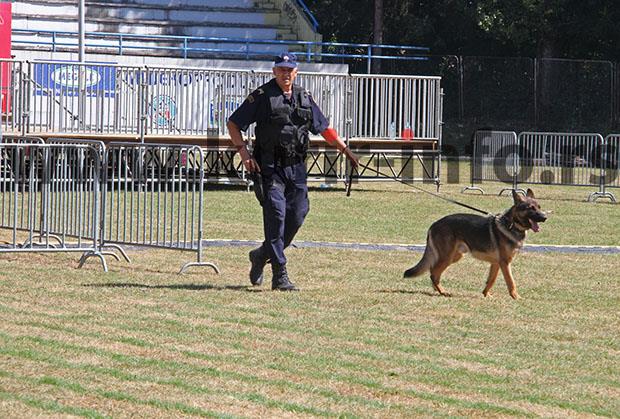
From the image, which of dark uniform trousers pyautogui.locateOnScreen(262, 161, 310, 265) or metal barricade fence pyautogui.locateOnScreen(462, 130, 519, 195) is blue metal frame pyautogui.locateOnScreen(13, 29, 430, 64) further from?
dark uniform trousers pyautogui.locateOnScreen(262, 161, 310, 265)

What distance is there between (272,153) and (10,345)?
3.56 metres

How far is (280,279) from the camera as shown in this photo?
11172mm

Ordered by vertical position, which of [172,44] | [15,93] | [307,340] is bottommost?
[307,340]

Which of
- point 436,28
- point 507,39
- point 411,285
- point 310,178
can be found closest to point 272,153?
point 411,285

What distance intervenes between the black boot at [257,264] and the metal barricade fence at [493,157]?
18.1 m

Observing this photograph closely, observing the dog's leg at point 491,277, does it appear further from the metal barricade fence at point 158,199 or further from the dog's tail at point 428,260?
the metal barricade fence at point 158,199

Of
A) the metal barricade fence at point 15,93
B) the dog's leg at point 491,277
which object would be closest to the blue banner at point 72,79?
the metal barricade fence at point 15,93

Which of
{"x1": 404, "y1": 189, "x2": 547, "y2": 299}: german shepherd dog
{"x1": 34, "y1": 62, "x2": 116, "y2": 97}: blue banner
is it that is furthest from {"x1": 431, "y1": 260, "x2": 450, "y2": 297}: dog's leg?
{"x1": 34, "y1": 62, "x2": 116, "y2": 97}: blue banner

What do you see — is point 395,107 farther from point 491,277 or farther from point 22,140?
point 491,277

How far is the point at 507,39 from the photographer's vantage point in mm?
47125

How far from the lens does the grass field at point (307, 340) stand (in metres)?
6.88

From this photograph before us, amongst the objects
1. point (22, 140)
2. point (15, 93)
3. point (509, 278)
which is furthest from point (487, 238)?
point (15, 93)

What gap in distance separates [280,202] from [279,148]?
0.45 m

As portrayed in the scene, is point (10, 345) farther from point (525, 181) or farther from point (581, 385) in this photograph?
point (525, 181)
